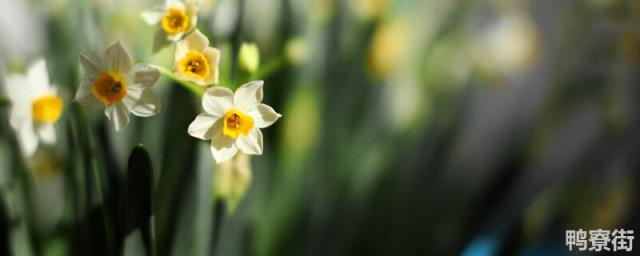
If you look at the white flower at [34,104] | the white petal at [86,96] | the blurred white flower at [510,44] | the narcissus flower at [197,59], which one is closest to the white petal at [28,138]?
the white flower at [34,104]

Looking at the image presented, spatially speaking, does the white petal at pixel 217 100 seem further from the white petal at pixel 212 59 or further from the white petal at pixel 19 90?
the white petal at pixel 19 90

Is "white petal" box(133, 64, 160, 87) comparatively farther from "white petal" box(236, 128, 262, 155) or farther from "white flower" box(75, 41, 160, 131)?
"white petal" box(236, 128, 262, 155)

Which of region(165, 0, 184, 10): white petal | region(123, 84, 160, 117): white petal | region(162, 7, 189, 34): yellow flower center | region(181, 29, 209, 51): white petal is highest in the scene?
region(165, 0, 184, 10): white petal

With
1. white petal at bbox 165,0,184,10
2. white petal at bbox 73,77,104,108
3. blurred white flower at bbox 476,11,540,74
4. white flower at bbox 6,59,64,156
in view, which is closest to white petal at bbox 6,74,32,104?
white flower at bbox 6,59,64,156

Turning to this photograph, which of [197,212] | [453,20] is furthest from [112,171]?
[453,20]

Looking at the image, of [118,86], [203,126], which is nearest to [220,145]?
[203,126]

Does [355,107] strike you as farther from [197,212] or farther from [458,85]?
[197,212]

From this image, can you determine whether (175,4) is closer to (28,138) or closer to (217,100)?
(217,100)
